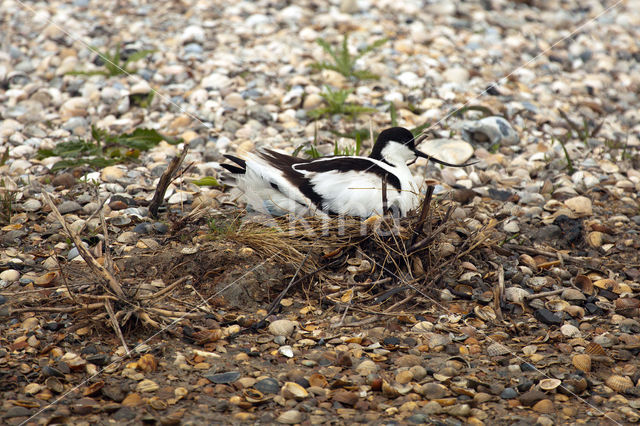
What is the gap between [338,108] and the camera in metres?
5.85

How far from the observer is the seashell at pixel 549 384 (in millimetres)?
2930

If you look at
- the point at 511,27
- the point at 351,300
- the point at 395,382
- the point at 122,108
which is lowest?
the point at 395,382

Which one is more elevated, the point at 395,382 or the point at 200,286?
the point at 200,286

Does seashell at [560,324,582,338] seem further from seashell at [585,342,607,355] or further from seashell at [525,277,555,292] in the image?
seashell at [525,277,555,292]

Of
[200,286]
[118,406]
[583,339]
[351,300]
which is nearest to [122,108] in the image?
[200,286]

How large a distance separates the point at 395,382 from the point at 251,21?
18.9 ft

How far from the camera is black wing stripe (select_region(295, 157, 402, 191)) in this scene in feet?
12.6

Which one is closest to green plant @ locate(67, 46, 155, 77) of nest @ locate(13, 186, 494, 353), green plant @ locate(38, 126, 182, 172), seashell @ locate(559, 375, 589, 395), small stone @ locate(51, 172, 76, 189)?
green plant @ locate(38, 126, 182, 172)

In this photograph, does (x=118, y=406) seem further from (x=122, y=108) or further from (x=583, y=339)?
(x=122, y=108)

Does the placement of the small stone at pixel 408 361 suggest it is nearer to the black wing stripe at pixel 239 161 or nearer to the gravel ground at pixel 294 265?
the gravel ground at pixel 294 265

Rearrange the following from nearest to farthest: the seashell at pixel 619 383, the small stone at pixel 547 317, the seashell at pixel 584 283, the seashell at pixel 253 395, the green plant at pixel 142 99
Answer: the seashell at pixel 253 395
the seashell at pixel 619 383
the small stone at pixel 547 317
the seashell at pixel 584 283
the green plant at pixel 142 99

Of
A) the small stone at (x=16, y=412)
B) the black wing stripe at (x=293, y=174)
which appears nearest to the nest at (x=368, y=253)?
the black wing stripe at (x=293, y=174)

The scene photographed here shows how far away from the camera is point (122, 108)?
19.6 feet

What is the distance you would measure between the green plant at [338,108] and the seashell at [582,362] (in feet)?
10.3
